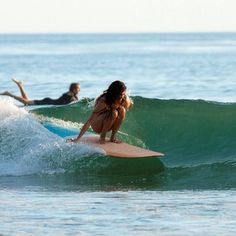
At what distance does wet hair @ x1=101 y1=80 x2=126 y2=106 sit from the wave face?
28.0 inches

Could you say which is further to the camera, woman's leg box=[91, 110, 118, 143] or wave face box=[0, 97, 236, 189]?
wave face box=[0, 97, 236, 189]

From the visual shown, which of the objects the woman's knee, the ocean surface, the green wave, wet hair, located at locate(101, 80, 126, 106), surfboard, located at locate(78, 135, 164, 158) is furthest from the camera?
the green wave

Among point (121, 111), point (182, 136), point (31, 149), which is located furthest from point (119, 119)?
point (182, 136)

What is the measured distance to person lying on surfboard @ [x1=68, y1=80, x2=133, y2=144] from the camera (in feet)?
42.3

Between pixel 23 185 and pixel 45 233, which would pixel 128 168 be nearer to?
pixel 23 185

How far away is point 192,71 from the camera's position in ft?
155

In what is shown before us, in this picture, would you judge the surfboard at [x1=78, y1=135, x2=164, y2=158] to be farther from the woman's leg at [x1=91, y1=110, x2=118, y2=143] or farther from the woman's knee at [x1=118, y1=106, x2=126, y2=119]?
the woman's knee at [x1=118, y1=106, x2=126, y2=119]

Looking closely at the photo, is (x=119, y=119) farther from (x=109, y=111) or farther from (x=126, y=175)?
(x=126, y=175)

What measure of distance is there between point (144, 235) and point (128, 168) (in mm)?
4593

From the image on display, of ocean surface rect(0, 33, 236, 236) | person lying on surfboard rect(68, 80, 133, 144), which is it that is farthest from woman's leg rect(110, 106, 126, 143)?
ocean surface rect(0, 33, 236, 236)

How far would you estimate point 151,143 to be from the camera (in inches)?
616

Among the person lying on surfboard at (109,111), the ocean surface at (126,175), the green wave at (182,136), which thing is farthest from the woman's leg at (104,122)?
the green wave at (182,136)

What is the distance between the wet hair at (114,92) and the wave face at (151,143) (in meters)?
0.71

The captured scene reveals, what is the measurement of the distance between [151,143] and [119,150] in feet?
8.84
